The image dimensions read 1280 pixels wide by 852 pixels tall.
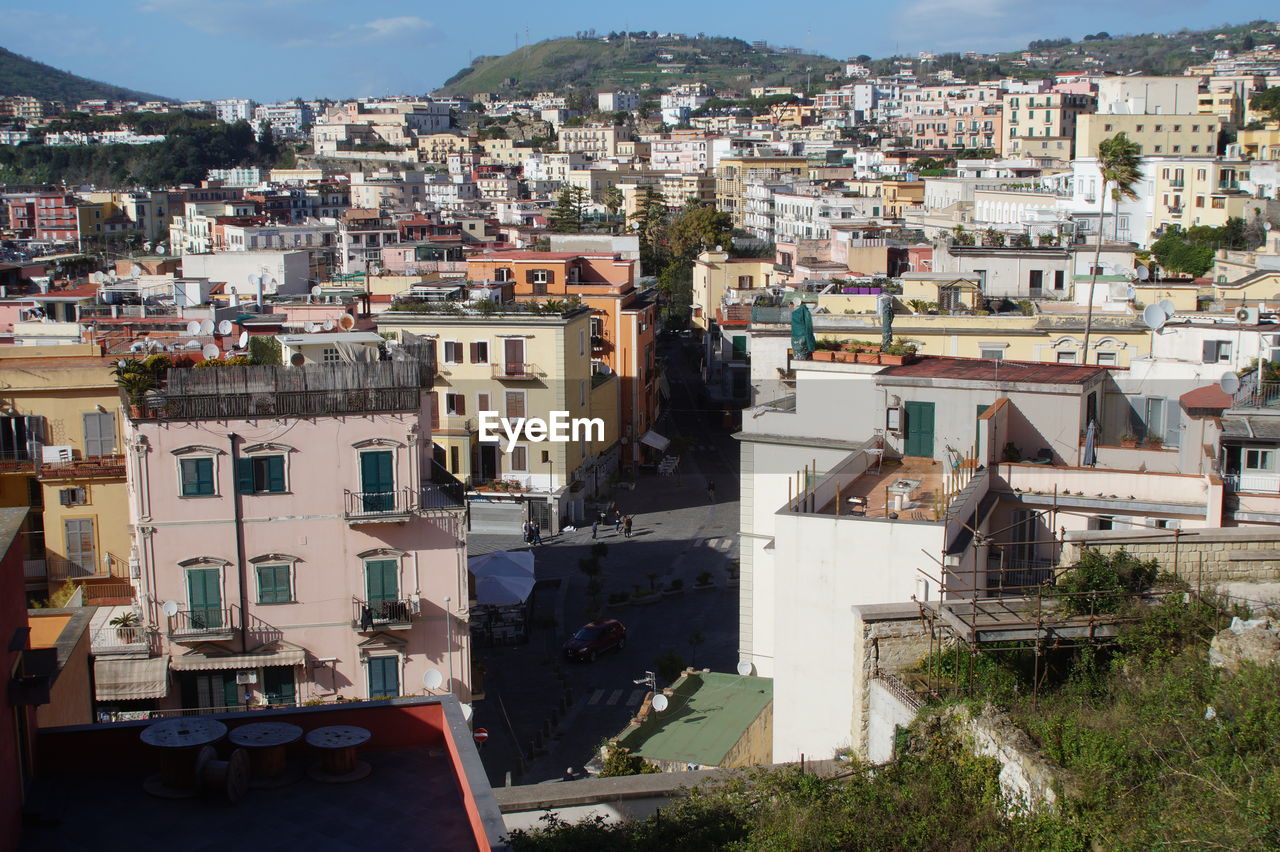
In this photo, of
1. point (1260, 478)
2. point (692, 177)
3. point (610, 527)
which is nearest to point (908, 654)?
point (1260, 478)

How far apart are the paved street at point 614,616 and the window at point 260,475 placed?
18.0 feet

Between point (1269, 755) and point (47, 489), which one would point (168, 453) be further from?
point (1269, 755)

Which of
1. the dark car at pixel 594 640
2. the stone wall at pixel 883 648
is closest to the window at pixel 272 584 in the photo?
the dark car at pixel 594 640

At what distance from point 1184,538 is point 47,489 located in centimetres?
1488

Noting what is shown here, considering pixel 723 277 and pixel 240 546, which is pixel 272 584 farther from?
pixel 723 277

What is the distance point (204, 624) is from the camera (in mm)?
16562

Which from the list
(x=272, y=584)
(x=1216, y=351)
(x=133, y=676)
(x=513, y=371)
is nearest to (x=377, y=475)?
(x=272, y=584)

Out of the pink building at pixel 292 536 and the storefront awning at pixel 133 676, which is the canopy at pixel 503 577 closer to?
the pink building at pixel 292 536

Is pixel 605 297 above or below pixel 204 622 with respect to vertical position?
above

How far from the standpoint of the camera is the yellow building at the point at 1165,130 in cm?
6950

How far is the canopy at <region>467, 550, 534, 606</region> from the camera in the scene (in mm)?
24672

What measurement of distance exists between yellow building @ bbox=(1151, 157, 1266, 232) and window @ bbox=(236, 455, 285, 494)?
4750 cm

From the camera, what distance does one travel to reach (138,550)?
16.5 metres

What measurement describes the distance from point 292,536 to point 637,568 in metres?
14.6
